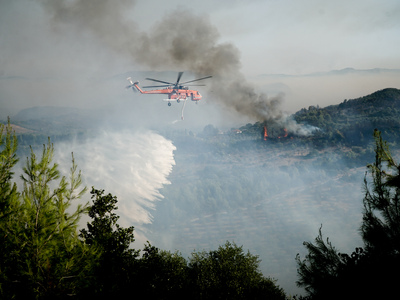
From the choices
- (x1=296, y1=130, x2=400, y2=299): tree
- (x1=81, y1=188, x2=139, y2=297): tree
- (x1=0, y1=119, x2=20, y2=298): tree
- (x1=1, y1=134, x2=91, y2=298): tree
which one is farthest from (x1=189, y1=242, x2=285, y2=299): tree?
(x1=0, y1=119, x2=20, y2=298): tree

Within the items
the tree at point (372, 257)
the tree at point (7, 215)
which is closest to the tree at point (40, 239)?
the tree at point (7, 215)

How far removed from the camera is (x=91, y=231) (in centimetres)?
2536

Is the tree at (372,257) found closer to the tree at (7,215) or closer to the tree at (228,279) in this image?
the tree at (7,215)

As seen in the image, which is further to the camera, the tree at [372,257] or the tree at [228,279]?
the tree at [228,279]

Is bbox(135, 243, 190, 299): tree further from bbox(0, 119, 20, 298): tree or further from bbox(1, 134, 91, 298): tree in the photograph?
bbox(0, 119, 20, 298): tree

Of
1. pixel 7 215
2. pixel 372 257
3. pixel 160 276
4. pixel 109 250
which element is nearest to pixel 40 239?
pixel 7 215

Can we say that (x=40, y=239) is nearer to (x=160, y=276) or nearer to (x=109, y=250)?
(x=109, y=250)

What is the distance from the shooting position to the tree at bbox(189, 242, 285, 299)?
33.0 metres

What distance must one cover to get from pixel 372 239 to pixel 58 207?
49.1ft

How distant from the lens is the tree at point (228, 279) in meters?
33.0

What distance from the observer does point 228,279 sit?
3484 centimetres

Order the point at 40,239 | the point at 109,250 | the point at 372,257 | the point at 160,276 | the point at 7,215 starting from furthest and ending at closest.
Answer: the point at 160,276 < the point at 109,250 < the point at 7,215 < the point at 40,239 < the point at 372,257

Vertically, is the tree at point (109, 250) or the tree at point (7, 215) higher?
the tree at point (7, 215)

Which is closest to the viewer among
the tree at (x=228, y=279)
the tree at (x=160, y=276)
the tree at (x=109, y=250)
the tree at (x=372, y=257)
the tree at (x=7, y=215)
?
the tree at (x=372, y=257)
